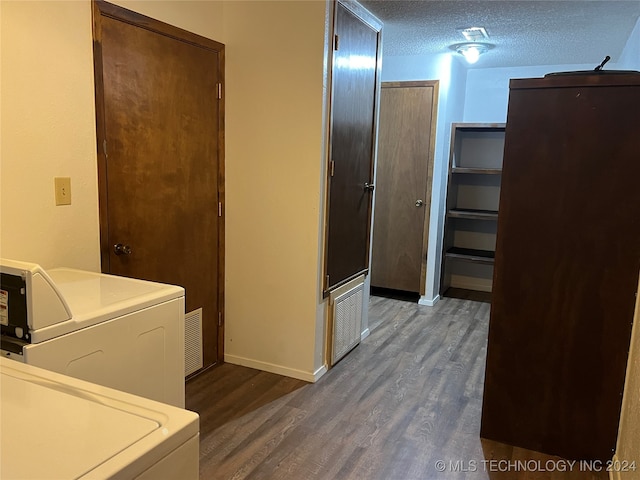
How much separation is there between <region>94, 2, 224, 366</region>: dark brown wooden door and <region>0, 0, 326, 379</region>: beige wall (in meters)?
0.08

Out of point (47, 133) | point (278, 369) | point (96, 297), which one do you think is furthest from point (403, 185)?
point (96, 297)

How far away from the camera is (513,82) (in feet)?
7.08

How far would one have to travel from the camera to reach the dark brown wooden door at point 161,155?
7.50 ft

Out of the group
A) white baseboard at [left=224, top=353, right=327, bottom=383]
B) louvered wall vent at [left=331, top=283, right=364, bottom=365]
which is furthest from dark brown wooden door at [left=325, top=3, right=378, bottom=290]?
white baseboard at [left=224, top=353, right=327, bottom=383]

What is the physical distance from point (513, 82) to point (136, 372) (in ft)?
6.27

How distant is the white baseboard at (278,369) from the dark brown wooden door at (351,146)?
532mm

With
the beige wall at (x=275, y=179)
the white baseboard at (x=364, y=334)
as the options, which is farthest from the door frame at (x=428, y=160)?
the beige wall at (x=275, y=179)

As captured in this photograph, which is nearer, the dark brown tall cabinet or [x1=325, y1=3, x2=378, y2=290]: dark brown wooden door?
the dark brown tall cabinet

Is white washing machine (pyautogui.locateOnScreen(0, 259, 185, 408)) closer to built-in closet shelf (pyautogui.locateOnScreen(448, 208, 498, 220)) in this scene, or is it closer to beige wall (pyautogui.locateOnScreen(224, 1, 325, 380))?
beige wall (pyautogui.locateOnScreen(224, 1, 325, 380))

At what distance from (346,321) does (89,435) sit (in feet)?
8.27

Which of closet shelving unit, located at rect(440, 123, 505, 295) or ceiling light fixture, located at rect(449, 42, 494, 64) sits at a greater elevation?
ceiling light fixture, located at rect(449, 42, 494, 64)

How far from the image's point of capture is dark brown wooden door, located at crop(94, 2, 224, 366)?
2.29 m

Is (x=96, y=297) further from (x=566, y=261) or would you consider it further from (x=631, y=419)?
(x=631, y=419)

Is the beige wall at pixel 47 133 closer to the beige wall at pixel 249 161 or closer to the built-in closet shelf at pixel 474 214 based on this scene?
the beige wall at pixel 249 161
